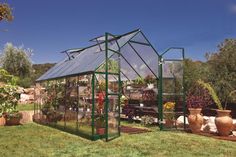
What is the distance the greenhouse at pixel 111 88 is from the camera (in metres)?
10.1

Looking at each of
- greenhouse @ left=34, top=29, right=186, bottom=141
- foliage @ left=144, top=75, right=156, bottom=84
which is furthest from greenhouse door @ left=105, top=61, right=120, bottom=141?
foliage @ left=144, top=75, right=156, bottom=84

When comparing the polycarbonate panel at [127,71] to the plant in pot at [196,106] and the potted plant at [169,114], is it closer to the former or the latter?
the plant in pot at [196,106]

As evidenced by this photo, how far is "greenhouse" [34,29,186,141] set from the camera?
396 inches

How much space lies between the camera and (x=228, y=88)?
55.6 ft

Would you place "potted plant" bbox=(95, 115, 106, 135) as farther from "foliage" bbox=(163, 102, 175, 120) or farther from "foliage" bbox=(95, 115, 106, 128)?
"foliage" bbox=(163, 102, 175, 120)

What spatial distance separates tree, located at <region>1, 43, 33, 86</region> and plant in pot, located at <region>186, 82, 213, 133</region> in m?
22.0

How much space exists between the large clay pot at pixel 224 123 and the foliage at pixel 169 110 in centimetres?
202

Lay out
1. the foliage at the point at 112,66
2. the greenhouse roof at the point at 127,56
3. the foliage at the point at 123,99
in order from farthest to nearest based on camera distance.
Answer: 1. the foliage at the point at 123,99
2. the greenhouse roof at the point at 127,56
3. the foliage at the point at 112,66

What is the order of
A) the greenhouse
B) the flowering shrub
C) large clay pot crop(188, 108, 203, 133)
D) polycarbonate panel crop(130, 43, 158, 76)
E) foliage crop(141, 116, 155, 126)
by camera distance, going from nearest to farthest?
the flowering shrub → the greenhouse → large clay pot crop(188, 108, 203, 133) → polycarbonate panel crop(130, 43, 158, 76) → foliage crop(141, 116, 155, 126)

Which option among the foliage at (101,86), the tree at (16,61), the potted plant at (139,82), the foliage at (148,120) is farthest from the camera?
the tree at (16,61)

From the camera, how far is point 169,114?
11.9 meters

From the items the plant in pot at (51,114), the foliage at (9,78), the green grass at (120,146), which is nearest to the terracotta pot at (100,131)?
the green grass at (120,146)

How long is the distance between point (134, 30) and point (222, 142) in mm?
4881

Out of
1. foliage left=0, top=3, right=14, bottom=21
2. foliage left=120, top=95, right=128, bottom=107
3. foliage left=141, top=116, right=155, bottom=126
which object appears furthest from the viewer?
foliage left=120, top=95, right=128, bottom=107
